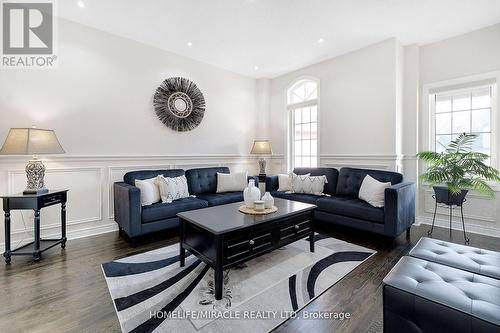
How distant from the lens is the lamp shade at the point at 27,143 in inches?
92.9

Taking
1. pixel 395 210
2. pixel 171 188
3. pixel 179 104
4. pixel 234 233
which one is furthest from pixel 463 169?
pixel 179 104

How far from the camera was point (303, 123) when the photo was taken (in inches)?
193

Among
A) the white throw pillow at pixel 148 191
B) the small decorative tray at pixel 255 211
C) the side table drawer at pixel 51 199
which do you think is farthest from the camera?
the white throw pillow at pixel 148 191

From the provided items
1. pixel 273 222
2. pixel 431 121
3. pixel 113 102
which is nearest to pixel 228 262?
pixel 273 222

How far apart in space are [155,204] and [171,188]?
31 centimetres

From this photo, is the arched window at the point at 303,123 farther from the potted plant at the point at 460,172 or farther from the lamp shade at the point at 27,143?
the lamp shade at the point at 27,143

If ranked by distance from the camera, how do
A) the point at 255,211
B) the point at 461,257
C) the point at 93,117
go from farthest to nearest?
1. the point at 93,117
2. the point at 255,211
3. the point at 461,257

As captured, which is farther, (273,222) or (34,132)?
(34,132)

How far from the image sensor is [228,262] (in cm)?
187

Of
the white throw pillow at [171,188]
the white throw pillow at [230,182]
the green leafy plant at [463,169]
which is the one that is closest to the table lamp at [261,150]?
the white throw pillow at [230,182]

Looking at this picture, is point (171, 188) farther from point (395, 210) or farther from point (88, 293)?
point (395, 210)

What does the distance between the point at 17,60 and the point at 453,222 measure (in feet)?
20.2

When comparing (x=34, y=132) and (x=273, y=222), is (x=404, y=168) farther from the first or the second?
(x=34, y=132)

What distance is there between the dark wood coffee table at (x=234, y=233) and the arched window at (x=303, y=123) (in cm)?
243
